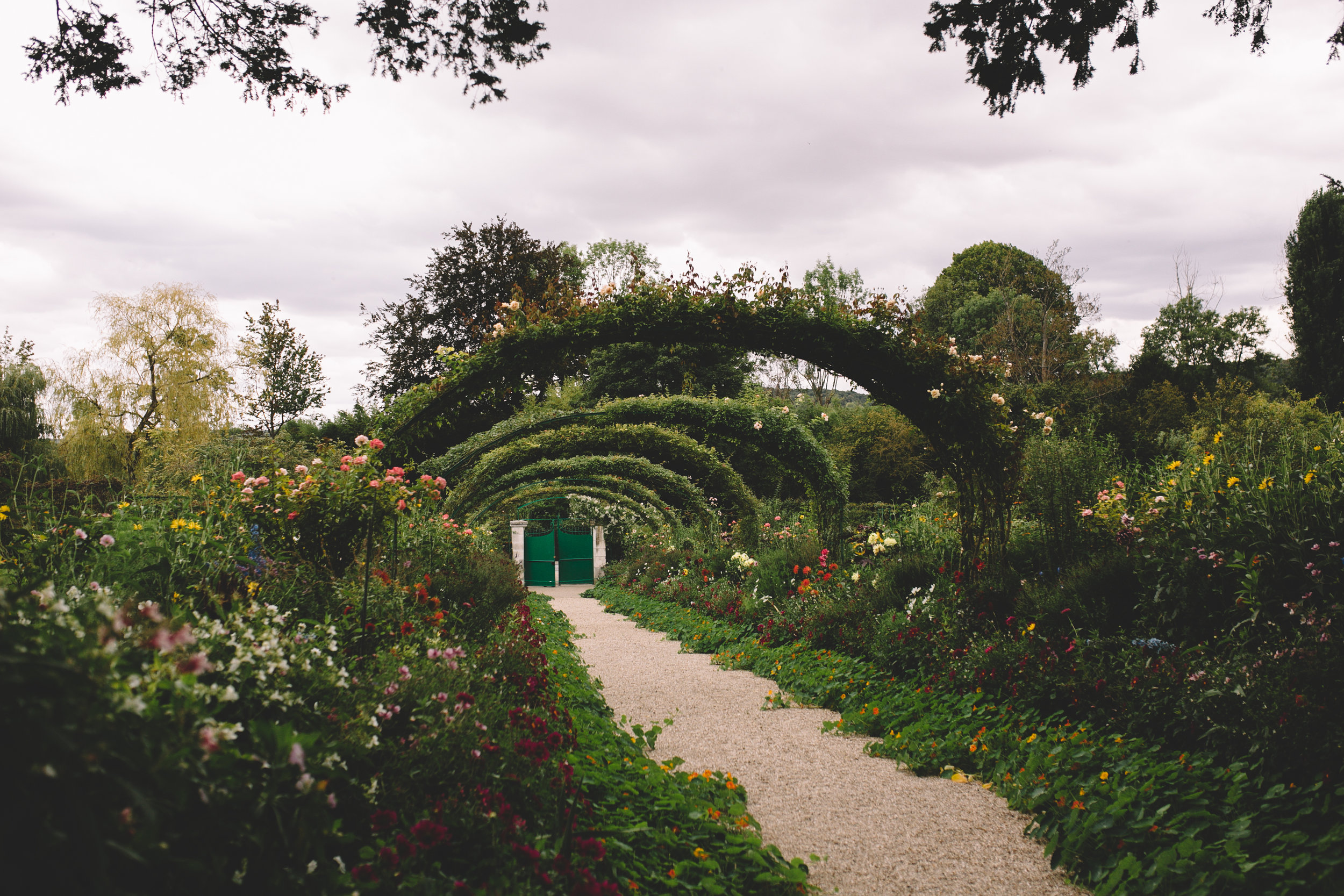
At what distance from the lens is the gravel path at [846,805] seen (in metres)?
2.81

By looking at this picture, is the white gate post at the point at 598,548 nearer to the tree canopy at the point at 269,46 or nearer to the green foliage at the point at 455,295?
the green foliage at the point at 455,295

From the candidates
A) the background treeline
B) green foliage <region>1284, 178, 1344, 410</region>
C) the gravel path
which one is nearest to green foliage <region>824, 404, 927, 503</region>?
the background treeline

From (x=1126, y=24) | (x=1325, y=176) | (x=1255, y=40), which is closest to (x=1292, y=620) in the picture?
(x=1325, y=176)

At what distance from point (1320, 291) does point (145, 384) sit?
2998 cm

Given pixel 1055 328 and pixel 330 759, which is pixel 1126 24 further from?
pixel 1055 328

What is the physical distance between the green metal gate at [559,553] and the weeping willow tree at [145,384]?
8602 millimetres

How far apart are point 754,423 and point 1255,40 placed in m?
7.12

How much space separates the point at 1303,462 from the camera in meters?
4.27

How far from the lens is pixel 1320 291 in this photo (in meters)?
17.8

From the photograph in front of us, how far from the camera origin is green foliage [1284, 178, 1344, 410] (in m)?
17.5

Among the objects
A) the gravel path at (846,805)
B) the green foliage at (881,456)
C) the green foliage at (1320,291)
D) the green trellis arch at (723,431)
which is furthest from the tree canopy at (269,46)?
the green foliage at (1320,291)

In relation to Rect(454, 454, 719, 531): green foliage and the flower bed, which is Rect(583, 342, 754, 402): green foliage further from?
the flower bed

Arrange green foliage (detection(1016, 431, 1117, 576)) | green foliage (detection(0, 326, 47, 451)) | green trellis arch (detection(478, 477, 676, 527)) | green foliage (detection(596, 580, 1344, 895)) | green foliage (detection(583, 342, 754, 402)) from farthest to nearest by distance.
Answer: green foliage (detection(583, 342, 754, 402))
green foliage (detection(0, 326, 47, 451))
green trellis arch (detection(478, 477, 676, 527))
green foliage (detection(1016, 431, 1117, 576))
green foliage (detection(596, 580, 1344, 895))

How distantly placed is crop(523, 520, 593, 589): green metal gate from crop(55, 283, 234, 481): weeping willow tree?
8.60 meters
